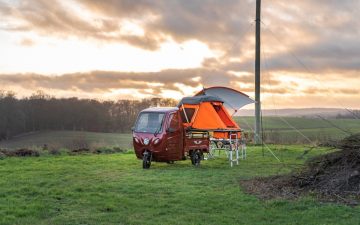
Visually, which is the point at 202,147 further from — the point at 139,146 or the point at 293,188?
the point at 293,188

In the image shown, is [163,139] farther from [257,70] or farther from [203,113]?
[257,70]

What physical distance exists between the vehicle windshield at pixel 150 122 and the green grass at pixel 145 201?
186 cm

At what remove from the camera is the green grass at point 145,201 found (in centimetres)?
728

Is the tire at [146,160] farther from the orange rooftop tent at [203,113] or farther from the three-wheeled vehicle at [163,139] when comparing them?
the orange rooftop tent at [203,113]

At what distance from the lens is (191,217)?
736 cm

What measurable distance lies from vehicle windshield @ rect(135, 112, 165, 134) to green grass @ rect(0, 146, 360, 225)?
186 cm

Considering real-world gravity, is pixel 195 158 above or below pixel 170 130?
below

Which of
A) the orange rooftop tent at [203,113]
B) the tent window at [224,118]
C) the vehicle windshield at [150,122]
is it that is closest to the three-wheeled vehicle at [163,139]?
the vehicle windshield at [150,122]

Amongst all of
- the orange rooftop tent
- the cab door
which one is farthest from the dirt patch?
the orange rooftop tent

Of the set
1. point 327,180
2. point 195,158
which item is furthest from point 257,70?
point 327,180

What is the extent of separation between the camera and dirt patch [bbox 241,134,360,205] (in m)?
9.02

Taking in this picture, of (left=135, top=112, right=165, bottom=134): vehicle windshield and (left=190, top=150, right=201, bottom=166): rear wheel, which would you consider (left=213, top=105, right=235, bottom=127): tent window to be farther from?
(left=135, top=112, right=165, bottom=134): vehicle windshield

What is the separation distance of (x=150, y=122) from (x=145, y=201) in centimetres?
704

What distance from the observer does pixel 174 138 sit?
15359 millimetres
